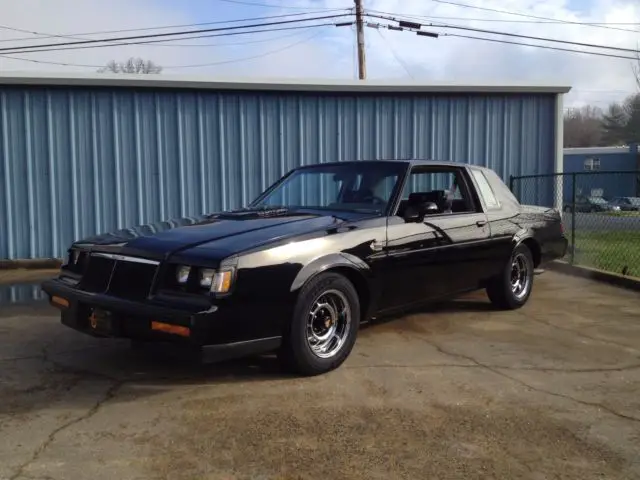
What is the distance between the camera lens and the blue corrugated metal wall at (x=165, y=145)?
10.5m

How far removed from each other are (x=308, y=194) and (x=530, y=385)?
2.67 meters

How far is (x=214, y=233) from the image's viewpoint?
4.45 m

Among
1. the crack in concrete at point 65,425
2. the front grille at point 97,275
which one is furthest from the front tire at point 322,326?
the front grille at point 97,275

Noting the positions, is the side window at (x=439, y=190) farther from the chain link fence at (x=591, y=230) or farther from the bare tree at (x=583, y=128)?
the bare tree at (x=583, y=128)

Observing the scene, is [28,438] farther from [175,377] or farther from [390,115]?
[390,115]

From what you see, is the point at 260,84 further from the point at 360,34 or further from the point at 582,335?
the point at 360,34

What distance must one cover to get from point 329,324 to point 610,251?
8.83 metres

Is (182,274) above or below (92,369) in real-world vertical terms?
above

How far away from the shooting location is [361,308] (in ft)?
16.3

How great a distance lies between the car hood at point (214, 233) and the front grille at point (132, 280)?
0.09m

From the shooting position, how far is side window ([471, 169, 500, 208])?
6.40m

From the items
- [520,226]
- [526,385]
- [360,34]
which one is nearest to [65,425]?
[526,385]

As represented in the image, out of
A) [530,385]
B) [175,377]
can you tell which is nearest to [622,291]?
[530,385]

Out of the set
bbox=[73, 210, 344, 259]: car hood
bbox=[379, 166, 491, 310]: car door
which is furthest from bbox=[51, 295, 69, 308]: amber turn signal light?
bbox=[379, 166, 491, 310]: car door
